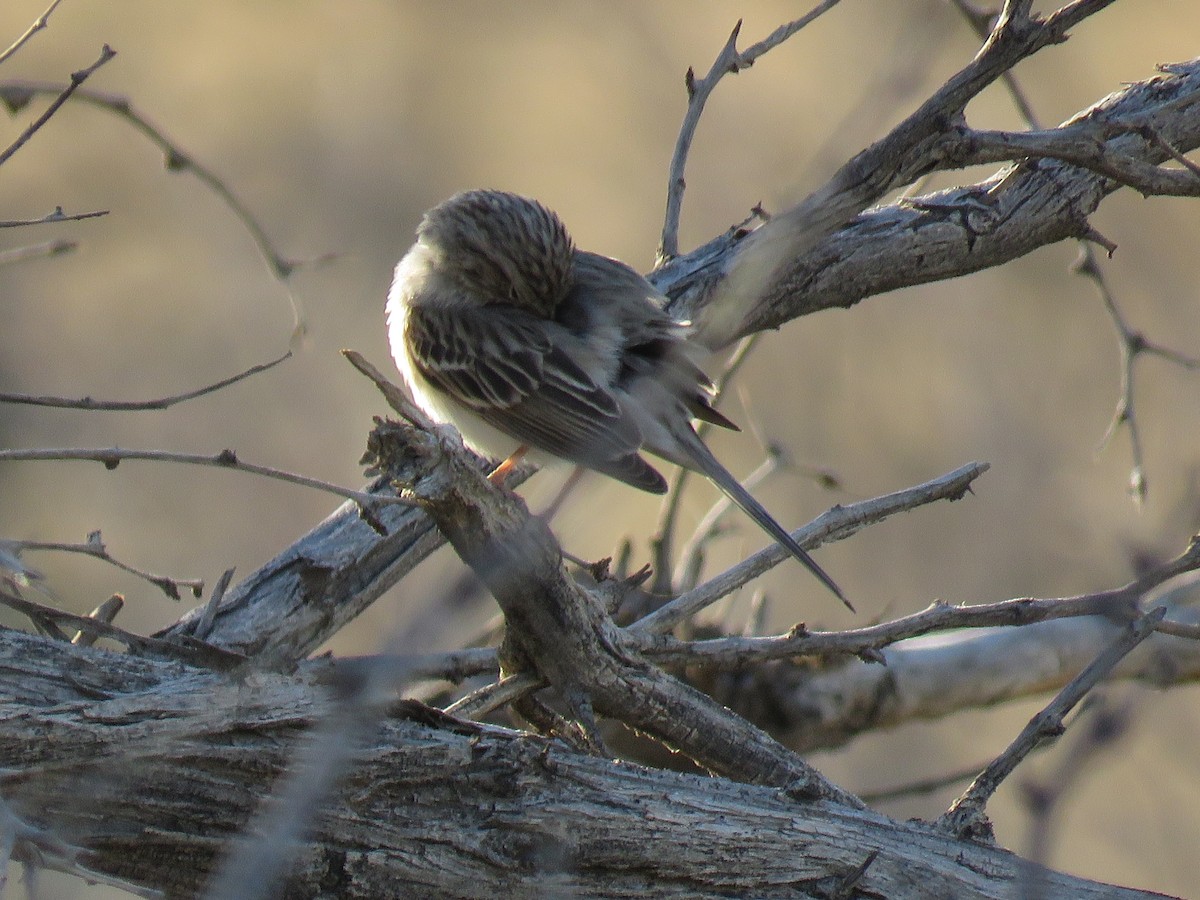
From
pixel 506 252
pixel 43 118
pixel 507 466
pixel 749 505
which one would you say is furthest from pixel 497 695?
pixel 506 252

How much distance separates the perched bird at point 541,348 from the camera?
3.74 metres

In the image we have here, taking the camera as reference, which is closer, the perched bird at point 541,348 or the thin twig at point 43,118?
the thin twig at point 43,118

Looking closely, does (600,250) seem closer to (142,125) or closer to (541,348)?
(541,348)

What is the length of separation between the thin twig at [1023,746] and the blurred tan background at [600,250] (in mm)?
3445

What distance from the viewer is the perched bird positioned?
3740mm

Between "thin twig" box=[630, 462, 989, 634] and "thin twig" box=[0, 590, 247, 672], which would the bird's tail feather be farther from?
"thin twig" box=[0, 590, 247, 672]

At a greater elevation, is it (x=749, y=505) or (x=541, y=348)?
(x=541, y=348)

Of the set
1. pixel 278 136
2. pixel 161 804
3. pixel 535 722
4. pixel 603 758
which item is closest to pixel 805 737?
pixel 535 722

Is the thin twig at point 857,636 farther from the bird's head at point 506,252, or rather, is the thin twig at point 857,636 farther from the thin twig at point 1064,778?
the bird's head at point 506,252

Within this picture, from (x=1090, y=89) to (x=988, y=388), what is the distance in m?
2.13

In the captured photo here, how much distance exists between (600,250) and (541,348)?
434 cm

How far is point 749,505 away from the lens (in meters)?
3.34

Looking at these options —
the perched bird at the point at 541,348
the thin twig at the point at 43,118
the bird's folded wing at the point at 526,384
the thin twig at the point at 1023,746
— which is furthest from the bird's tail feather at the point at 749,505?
the thin twig at the point at 43,118

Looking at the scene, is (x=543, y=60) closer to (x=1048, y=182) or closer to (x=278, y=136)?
(x=278, y=136)
